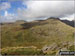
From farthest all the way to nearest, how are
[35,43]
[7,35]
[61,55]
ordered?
[7,35] → [35,43] → [61,55]

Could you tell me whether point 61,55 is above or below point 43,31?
above

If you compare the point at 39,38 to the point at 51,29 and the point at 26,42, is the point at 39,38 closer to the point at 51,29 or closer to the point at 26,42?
the point at 26,42

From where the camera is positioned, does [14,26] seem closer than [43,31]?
No

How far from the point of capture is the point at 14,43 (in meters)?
93.0

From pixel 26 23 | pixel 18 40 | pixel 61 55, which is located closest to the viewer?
pixel 61 55

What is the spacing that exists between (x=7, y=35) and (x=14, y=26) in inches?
602

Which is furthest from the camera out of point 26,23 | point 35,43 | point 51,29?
point 26,23

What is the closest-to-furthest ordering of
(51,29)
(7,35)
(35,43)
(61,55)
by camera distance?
(61,55) < (35,43) < (7,35) < (51,29)

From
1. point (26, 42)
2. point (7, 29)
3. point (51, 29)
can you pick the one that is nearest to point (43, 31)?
point (51, 29)

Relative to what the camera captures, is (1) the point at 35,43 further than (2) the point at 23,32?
No

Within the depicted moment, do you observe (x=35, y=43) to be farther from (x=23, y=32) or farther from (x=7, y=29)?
(x=7, y=29)

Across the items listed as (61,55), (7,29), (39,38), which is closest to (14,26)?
(7,29)

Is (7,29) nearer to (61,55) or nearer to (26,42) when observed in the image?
(26,42)

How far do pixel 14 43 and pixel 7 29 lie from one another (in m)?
17.6
